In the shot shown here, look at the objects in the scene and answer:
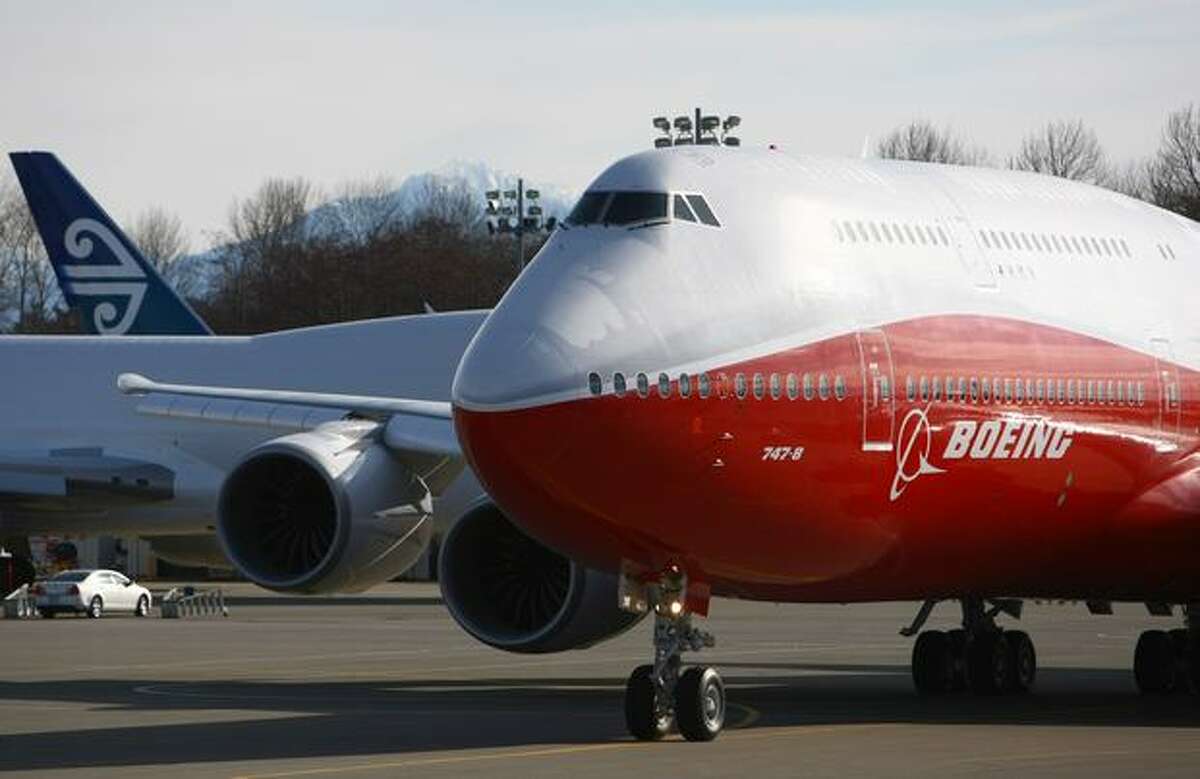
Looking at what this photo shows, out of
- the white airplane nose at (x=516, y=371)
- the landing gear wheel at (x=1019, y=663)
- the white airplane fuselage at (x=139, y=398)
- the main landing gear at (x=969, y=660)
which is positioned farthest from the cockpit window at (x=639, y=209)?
the white airplane fuselage at (x=139, y=398)

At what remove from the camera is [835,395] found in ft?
68.4

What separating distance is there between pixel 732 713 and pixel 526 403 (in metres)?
5.92

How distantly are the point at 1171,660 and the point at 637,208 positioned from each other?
373 inches

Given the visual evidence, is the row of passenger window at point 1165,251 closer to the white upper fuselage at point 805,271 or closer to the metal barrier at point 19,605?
the white upper fuselage at point 805,271

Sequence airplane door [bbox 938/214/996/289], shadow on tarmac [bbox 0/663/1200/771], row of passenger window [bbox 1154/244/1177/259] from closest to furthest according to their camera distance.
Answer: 1. shadow on tarmac [bbox 0/663/1200/771]
2. airplane door [bbox 938/214/996/289]
3. row of passenger window [bbox 1154/244/1177/259]

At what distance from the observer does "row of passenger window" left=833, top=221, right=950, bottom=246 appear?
21703mm

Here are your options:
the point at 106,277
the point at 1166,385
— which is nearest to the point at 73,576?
the point at 106,277

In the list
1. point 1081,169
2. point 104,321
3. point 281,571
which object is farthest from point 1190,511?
point 1081,169

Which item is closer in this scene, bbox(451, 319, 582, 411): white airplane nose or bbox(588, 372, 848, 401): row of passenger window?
bbox(451, 319, 582, 411): white airplane nose

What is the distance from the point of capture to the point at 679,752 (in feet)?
64.0

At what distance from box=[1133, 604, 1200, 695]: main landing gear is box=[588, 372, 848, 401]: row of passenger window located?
7.72m

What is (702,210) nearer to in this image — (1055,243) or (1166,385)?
(1055,243)

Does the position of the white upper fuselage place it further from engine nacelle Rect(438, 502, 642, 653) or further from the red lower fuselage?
engine nacelle Rect(438, 502, 642, 653)

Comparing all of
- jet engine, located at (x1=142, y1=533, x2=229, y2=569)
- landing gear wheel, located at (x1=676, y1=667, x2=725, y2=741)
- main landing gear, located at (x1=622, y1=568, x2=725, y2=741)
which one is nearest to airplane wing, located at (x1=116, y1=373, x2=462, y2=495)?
main landing gear, located at (x1=622, y1=568, x2=725, y2=741)
